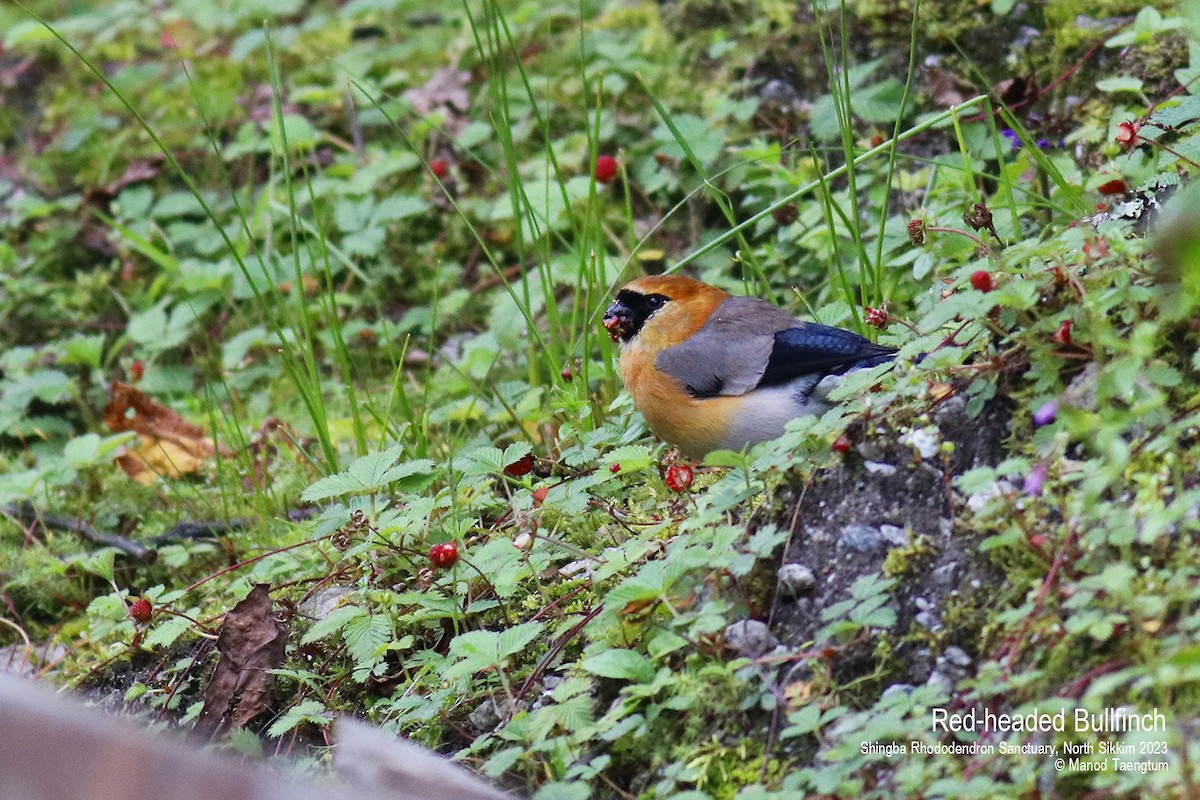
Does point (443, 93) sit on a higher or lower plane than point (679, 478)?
higher

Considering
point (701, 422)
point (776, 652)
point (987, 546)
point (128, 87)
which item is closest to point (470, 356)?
point (701, 422)

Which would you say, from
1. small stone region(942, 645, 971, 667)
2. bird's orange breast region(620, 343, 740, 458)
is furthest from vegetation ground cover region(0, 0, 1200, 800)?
bird's orange breast region(620, 343, 740, 458)

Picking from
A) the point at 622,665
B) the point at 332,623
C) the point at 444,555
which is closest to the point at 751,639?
the point at 622,665

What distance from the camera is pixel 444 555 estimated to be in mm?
3447

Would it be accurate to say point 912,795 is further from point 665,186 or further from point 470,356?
point 665,186

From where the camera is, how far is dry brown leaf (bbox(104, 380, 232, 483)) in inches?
215

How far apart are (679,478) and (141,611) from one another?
1.72 m

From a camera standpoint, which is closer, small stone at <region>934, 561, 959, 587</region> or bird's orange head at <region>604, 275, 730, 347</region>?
small stone at <region>934, 561, 959, 587</region>

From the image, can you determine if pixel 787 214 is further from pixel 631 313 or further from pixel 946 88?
pixel 631 313

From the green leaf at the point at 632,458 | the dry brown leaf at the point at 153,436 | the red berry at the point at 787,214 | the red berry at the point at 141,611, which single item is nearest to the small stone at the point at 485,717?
the green leaf at the point at 632,458

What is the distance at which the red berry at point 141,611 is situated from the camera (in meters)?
3.83

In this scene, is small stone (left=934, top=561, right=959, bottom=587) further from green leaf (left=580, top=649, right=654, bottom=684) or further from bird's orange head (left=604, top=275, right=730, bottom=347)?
bird's orange head (left=604, top=275, right=730, bottom=347)

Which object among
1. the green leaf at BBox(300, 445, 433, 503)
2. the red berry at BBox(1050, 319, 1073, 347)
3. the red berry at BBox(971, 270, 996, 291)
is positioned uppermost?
the red berry at BBox(971, 270, 996, 291)

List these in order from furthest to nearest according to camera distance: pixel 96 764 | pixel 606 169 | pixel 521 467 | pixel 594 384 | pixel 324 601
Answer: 1. pixel 606 169
2. pixel 594 384
3. pixel 521 467
4. pixel 324 601
5. pixel 96 764
